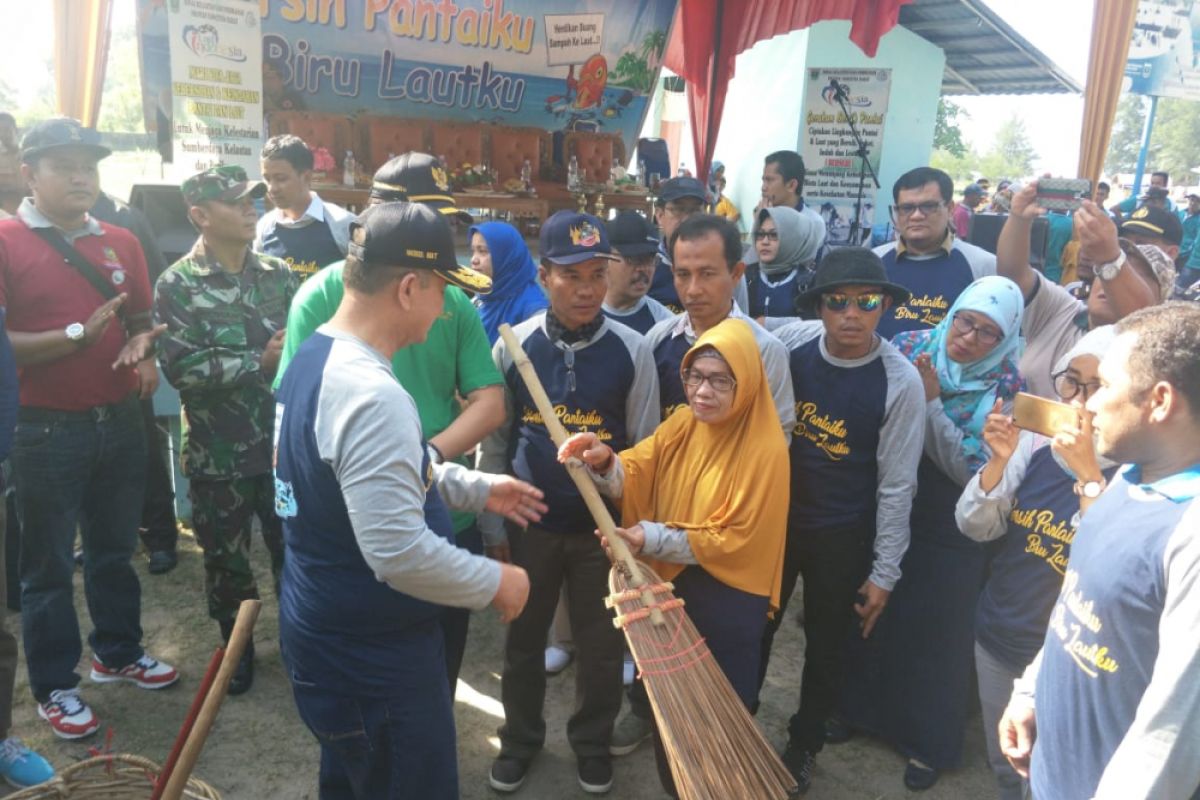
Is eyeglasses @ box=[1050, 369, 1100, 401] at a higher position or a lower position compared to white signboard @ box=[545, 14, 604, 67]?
lower

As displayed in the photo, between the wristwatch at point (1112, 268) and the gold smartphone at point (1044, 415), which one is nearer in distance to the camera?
the gold smartphone at point (1044, 415)

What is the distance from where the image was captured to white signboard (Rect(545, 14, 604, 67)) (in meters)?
11.6

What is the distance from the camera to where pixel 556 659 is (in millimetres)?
3988

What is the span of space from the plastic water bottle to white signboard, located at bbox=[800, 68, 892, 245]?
10.9ft

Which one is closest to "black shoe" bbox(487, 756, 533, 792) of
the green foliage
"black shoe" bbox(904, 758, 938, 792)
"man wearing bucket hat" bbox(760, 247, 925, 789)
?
"man wearing bucket hat" bbox(760, 247, 925, 789)

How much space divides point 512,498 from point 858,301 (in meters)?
1.46

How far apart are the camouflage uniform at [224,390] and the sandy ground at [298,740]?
0.45 metres

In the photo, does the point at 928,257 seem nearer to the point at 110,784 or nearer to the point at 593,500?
the point at 593,500

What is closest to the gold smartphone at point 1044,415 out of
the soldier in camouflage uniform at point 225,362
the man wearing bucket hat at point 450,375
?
the man wearing bucket hat at point 450,375

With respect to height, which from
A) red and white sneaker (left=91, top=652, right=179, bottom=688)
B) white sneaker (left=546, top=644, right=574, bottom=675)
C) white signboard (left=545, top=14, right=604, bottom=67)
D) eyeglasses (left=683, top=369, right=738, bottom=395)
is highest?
white signboard (left=545, top=14, right=604, bottom=67)

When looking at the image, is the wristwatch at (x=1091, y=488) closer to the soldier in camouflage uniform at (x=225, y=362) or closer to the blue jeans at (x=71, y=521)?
the soldier in camouflage uniform at (x=225, y=362)

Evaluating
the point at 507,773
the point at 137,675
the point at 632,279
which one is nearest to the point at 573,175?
the point at 632,279

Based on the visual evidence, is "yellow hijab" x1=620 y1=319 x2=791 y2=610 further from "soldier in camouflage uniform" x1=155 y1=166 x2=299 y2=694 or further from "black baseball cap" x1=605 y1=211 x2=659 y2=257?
"soldier in camouflage uniform" x1=155 y1=166 x2=299 y2=694

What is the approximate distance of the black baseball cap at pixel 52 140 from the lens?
3.14 metres
